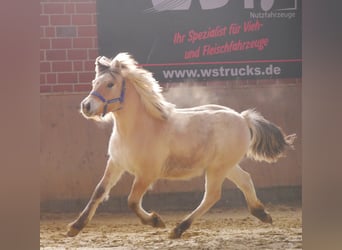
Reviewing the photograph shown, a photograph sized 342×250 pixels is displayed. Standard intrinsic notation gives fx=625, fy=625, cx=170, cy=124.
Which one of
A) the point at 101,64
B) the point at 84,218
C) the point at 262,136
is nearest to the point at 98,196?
the point at 84,218

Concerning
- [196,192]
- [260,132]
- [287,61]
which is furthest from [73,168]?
[287,61]

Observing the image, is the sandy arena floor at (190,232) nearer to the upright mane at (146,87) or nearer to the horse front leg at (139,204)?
the horse front leg at (139,204)

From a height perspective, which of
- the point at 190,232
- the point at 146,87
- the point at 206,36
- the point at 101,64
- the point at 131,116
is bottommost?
the point at 190,232

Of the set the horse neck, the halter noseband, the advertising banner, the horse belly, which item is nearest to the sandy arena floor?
the horse belly

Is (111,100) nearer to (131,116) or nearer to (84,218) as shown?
(131,116)

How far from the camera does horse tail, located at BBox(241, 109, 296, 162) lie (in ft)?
10.9

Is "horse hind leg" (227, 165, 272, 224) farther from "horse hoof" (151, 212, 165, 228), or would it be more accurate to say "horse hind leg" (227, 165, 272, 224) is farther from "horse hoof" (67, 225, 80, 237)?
"horse hoof" (67, 225, 80, 237)

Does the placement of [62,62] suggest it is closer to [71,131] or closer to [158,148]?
[71,131]

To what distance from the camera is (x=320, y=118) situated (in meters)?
3.48

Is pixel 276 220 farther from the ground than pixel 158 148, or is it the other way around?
pixel 158 148

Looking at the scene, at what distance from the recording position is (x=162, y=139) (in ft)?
10.6

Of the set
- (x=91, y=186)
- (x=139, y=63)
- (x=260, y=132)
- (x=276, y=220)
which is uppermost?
(x=139, y=63)

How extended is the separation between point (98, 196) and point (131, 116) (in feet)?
1.47

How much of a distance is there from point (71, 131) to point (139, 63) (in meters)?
0.49
